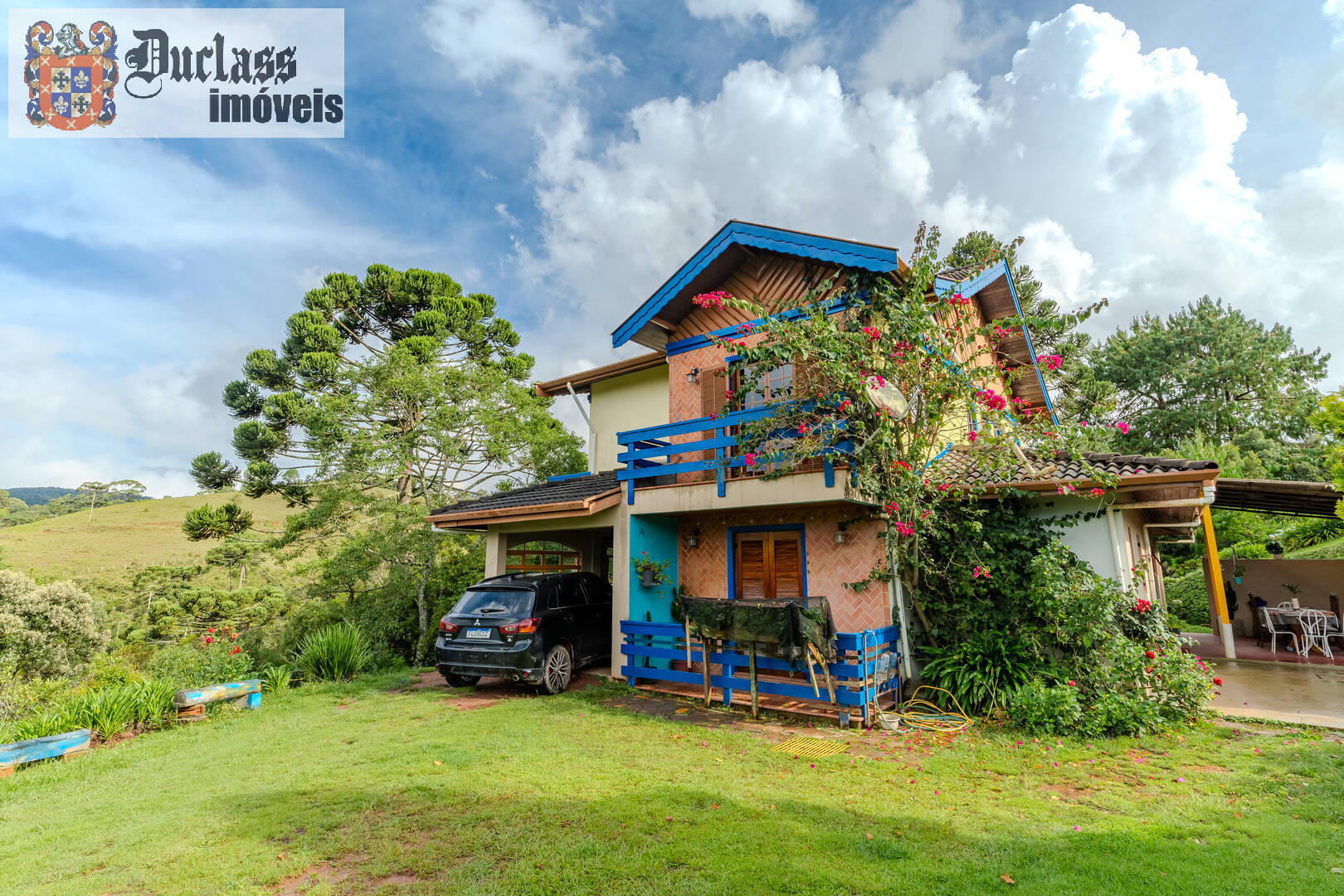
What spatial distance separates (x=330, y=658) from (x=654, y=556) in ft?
20.8

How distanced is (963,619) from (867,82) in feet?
35.9

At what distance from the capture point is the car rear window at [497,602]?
8.94m

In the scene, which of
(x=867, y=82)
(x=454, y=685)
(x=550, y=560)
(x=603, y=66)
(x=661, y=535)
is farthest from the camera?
(x=550, y=560)

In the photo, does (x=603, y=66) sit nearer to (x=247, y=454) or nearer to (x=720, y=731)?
(x=720, y=731)

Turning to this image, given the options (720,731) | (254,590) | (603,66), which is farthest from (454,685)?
(254,590)

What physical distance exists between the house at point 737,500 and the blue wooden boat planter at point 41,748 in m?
5.82

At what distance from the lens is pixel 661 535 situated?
422 inches

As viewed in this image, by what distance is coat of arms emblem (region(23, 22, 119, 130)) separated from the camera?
10516 mm

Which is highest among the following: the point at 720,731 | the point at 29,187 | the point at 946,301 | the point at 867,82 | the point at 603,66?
the point at 603,66

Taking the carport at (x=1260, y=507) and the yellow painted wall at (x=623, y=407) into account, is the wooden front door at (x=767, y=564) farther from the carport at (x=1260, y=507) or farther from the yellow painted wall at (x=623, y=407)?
the carport at (x=1260, y=507)

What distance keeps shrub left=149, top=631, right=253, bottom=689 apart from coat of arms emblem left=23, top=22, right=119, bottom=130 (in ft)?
31.8

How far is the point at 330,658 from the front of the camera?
10.8 metres

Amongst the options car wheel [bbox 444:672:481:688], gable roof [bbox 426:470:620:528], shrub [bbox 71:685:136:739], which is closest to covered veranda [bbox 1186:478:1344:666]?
gable roof [bbox 426:470:620:528]

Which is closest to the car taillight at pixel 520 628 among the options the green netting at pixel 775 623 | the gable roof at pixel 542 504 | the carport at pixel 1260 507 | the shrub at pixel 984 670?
the gable roof at pixel 542 504
